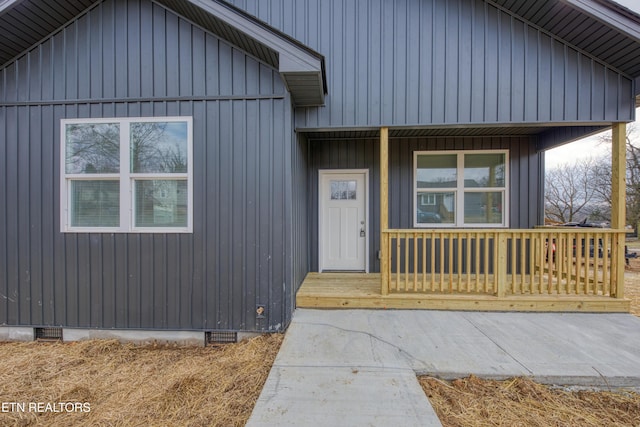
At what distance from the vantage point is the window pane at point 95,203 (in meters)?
3.20

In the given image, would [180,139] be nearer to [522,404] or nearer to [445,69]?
[445,69]

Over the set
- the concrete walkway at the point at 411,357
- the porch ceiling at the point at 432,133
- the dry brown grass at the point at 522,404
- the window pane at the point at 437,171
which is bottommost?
the dry brown grass at the point at 522,404

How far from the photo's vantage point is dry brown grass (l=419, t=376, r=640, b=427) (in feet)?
6.14

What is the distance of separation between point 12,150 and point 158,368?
10.1 feet

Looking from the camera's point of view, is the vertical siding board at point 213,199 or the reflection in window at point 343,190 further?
the reflection in window at point 343,190

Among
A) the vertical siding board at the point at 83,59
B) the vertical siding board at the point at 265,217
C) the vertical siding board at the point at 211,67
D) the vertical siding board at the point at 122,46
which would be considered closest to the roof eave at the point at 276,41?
the vertical siding board at the point at 211,67

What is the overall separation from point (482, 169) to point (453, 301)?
247cm

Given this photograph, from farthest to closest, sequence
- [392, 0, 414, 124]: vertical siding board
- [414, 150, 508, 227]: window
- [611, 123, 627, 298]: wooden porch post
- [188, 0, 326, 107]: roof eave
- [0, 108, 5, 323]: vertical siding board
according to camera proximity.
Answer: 1. [414, 150, 508, 227]: window
2. [392, 0, 414, 124]: vertical siding board
3. [611, 123, 627, 298]: wooden porch post
4. [0, 108, 5, 323]: vertical siding board
5. [188, 0, 326, 107]: roof eave

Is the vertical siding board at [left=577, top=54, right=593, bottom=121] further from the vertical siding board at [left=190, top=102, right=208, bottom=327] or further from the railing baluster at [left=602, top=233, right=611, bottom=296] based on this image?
the vertical siding board at [left=190, top=102, right=208, bottom=327]

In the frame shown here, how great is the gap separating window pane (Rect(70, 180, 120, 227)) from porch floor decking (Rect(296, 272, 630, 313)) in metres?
2.41

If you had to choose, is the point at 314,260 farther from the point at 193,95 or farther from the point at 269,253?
the point at 193,95

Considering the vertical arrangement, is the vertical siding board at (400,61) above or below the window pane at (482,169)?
above

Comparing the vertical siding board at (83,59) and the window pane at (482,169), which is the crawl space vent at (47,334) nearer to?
the vertical siding board at (83,59)

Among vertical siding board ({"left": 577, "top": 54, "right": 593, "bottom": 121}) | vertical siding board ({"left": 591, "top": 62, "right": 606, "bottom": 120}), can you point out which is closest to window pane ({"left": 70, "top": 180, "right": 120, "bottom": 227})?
vertical siding board ({"left": 577, "top": 54, "right": 593, "bottom": 121})
